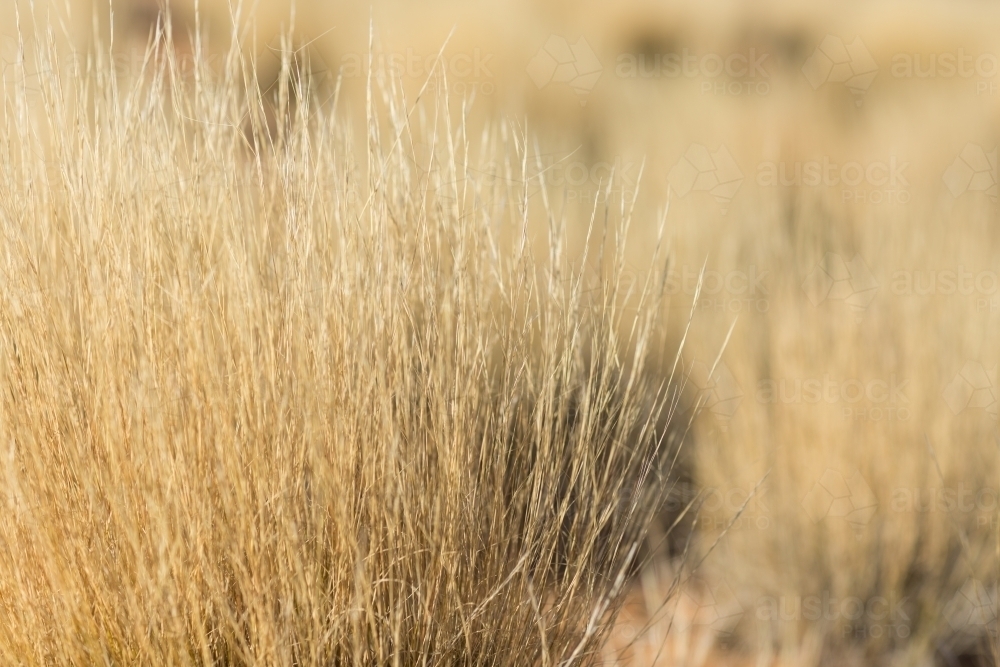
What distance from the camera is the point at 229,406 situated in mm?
1176

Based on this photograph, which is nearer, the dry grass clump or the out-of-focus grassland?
the dry grass clump

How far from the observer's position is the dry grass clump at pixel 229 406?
1.16 metres

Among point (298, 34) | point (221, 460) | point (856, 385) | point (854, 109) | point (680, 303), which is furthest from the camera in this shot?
point (298, 34)

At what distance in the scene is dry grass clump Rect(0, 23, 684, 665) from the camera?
1156 millimetres

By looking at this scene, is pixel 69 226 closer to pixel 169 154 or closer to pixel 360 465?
pixel 169 154

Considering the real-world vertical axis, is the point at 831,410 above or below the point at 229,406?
below

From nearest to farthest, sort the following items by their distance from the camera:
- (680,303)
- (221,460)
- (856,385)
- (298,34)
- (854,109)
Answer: (221,460) → (856,385) → (680,303) → (854,109) → (298,34)

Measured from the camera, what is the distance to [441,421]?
4.11 feet

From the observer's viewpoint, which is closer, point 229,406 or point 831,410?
point 229,406

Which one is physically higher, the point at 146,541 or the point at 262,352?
the point at 262,352

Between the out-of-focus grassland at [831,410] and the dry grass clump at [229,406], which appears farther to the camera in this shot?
the out-of-focus grassland at [831,410]

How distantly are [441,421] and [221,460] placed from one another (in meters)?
0.32

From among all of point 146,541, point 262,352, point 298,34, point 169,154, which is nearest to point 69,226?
point 169,154

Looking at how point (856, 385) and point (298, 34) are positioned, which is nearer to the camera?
point (856, 385)
